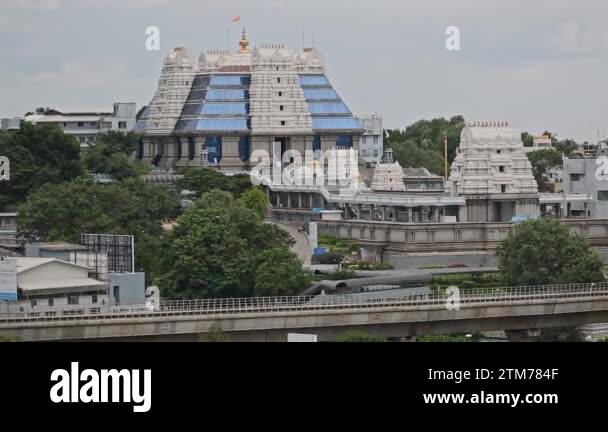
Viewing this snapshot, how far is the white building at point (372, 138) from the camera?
169875 millimetres

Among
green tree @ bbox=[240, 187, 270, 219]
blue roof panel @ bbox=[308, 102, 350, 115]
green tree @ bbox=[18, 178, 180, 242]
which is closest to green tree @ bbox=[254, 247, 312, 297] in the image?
green tree @ bbox=[18, 178, 180, 242]

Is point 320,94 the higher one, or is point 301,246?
point 320,94

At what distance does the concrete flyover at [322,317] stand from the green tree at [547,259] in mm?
2040

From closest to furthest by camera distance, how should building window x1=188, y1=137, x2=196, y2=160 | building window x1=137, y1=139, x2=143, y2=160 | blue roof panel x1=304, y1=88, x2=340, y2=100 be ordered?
building window x1=188, y1=137, x2=196, y2=160 < blue roof panel x1=304, y1=88, x2=340, y2=100 < building window x1=137, y1=139, x2=143, y2=160

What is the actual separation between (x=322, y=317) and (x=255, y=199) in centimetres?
4414

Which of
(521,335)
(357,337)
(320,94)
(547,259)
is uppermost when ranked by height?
(320,94)

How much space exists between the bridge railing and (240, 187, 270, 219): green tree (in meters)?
31.6

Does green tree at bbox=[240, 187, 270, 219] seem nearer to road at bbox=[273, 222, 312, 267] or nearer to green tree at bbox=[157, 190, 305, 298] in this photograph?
road at bbox=[273, 222, 312, 267]

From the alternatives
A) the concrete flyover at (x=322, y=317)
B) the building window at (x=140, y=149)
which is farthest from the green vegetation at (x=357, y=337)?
the building window at (x=140, y=149)

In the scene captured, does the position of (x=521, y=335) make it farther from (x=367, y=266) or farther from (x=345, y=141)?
(x=345, y=141)

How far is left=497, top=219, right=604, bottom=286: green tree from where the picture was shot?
82125 millimetres

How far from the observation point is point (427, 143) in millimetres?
183500

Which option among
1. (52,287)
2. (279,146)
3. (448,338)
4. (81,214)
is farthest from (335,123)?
(448,338)
